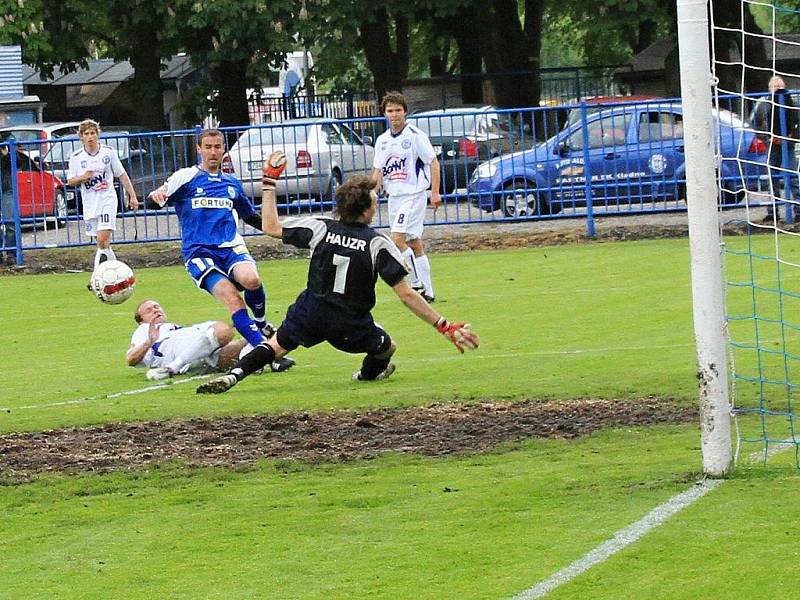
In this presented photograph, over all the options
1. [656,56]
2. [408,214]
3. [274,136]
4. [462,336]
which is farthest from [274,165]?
[656,56]

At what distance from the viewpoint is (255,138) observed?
75.8 ft

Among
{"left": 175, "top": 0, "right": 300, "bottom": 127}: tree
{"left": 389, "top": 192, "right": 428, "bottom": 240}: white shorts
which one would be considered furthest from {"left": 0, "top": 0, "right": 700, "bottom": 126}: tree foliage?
{"left": 389, "top": 192, "right": 428, "bottom": 240}: white shorts

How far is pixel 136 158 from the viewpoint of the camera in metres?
23.5

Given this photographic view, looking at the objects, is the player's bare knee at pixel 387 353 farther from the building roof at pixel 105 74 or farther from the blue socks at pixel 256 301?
the building roof at pixel 105 74

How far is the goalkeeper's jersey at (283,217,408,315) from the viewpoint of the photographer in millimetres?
9977

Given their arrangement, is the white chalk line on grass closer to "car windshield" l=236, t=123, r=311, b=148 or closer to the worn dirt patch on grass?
the worn dirt patch on grass

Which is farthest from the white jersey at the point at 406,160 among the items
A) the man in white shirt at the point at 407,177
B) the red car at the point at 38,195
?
the red car at the point at 38,195

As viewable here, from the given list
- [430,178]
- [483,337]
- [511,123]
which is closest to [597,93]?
[511,123]

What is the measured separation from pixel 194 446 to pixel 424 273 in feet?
23.3

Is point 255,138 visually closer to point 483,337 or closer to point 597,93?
point 483,337

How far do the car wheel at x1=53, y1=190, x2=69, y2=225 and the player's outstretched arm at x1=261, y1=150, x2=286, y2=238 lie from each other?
41.2ft

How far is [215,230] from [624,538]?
20.8 ft

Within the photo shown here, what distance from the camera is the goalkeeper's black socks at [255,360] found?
10352 mm

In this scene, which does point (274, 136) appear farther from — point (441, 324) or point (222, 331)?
point (441, 324)
